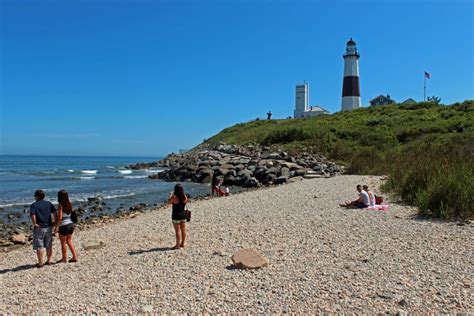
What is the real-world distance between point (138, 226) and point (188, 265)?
4817 millimetres

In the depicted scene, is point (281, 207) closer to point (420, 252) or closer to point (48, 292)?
point (420, 252)

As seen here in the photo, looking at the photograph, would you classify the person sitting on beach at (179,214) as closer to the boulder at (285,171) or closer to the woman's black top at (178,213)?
the woman's black top at (178,213)

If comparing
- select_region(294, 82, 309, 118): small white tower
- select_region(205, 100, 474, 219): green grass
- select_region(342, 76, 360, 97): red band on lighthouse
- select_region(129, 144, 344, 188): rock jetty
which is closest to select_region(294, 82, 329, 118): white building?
select_region(294, 82, 309, 118): small white tower

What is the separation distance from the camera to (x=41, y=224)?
26.0 ft

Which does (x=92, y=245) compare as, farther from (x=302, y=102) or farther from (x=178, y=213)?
(x=302, y=102)

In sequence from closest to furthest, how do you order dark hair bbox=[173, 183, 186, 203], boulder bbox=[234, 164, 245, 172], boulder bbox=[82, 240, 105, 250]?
dark hair bbox=[173, 183, 186, 203] < boulder bbox=[82, 240, 105, 250] < boulder bbox=[234, 164, 245, 172]

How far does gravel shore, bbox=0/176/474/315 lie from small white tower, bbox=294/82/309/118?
6474 centimetres

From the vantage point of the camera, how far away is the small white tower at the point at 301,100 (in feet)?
244

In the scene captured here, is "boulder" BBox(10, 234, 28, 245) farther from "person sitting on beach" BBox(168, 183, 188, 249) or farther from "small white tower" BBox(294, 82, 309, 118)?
"small white tower" BBox(294, 82, 309, 118)

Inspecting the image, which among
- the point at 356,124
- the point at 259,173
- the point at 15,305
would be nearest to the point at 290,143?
the point at 356,124

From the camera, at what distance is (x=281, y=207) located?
1323cm

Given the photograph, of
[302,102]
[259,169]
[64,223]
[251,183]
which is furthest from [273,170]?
[302,102]

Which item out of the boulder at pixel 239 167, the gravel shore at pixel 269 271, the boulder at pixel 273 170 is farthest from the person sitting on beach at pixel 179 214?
the boulder at pixel 239 167

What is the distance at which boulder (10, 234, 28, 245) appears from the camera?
11.3 metres
